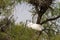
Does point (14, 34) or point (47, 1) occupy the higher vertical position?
point (47, 1)

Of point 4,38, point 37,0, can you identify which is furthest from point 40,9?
point 4,38

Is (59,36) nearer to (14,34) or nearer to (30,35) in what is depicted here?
(30,35)

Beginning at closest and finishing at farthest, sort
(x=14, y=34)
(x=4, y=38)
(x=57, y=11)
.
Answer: (x=4, y=38) < (x=14, y=34) < (x=57, y=11)

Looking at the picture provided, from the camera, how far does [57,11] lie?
1315cm

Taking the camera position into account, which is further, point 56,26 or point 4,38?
point 56,26

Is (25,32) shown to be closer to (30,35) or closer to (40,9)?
(30,35)

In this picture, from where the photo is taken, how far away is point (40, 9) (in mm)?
11344

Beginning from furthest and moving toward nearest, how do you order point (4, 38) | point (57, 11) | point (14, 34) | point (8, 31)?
1. point (57, 11)
2. point (14, 34)
3. point (8, 31)
4. point (4, 38)

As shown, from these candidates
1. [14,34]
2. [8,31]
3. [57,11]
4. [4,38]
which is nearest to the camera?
[4,38]

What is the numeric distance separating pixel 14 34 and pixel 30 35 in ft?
2.91

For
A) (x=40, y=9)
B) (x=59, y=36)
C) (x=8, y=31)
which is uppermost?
(x=40, y=9)

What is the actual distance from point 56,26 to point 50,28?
1.15 ft

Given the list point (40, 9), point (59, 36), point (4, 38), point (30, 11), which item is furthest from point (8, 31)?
point (59, 36)

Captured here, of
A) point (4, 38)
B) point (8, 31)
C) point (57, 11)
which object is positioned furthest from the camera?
point (57, 11)
